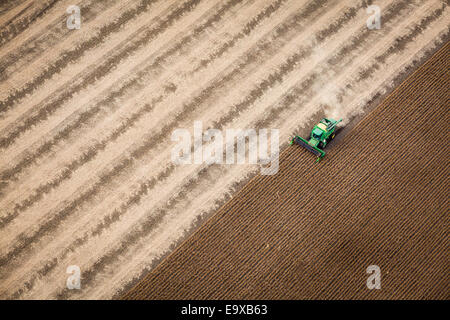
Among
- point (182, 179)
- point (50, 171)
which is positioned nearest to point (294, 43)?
point (182, 179)

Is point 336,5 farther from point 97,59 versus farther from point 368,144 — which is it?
point 97,59

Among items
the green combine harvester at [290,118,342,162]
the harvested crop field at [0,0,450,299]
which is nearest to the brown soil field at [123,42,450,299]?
the green combine harvester at [290,118,342,162]

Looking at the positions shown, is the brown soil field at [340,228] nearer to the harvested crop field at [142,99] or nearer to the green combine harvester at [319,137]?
the green combine harvester at [319,137]

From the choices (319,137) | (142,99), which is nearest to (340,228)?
(319,137)

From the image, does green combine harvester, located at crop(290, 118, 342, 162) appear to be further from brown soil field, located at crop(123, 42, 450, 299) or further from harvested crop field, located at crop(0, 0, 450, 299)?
harvested crop field, located at crop(0, 0, 450, 299)

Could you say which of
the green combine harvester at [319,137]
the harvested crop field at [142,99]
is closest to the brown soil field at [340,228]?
the green combine harvester at [319,137]

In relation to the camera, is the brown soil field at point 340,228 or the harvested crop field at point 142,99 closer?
the brown soil field at point 340,228
